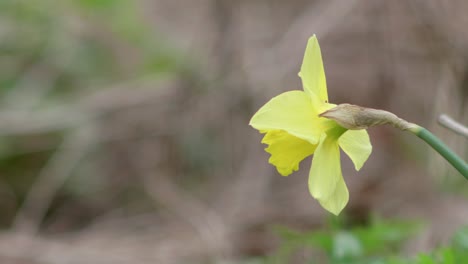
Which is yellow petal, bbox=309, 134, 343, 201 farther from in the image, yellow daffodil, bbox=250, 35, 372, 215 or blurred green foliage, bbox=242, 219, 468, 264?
blurred green foliage, bbox=242, 219, 468, 264

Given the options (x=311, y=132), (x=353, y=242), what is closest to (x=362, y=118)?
(x=311, y=132)

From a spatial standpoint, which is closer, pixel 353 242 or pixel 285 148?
pixel 285 148

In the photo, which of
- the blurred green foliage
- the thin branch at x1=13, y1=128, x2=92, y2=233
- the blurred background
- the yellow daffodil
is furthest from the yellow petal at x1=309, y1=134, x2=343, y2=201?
the thin branch at x1=13, y1=128, x2=92, y2=233

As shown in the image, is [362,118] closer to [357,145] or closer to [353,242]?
[357,145]

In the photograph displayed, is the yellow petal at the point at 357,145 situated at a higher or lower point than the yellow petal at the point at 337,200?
higher

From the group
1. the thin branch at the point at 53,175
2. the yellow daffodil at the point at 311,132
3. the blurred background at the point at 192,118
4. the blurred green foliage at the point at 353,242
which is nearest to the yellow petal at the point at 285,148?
the yellow daffodil at the point at 311,132

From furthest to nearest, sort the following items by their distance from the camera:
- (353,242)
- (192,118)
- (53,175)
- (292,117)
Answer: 1. (192,118)
2. (53,175)
3. (353,242)
4. (292,117)

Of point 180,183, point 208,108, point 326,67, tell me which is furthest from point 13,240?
point 326,67

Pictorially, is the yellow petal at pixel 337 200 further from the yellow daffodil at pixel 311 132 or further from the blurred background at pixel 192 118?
the blurred background at pixel 192 118
